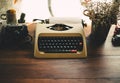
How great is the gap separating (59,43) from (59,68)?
20 cm

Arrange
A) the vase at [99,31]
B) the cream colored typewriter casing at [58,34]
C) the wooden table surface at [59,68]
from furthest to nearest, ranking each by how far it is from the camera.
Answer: the vase at [99,31] → the cream colored typewriter casing at [58,34] → the wooden table surface at [59,68]

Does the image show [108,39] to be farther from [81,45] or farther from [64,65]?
[64,65]

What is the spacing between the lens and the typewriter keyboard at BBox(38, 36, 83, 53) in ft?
4.40

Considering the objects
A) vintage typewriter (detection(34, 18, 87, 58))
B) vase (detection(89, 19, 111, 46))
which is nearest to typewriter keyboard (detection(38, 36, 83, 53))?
vintage typewriter (detection(34, 18, 87, 58))

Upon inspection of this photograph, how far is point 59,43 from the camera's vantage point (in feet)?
4.50

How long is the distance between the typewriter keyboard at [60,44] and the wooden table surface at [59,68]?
0.21 feet

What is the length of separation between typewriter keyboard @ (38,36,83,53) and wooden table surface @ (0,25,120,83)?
0.21 ft

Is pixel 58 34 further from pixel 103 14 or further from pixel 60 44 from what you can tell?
pixel 103 14

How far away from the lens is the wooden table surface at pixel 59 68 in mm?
1107

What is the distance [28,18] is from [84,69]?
1034 mm

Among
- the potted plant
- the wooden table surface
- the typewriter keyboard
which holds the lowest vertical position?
the wooden table surface

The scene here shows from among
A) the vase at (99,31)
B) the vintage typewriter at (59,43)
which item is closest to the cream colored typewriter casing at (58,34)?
the vintage typewriter at (59,43)

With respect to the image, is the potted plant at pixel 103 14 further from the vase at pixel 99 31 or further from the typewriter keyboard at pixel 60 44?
the typewriter keyboard at pixel 60 44

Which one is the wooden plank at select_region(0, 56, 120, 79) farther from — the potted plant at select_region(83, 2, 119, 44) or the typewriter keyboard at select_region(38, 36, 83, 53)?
the potted plant at select_region(83, 2, 119, 44)
